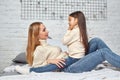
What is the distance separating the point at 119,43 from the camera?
4.01 m

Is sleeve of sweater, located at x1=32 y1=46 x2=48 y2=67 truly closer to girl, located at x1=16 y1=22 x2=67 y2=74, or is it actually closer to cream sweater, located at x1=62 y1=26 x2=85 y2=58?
girl, located at x1=16 y1=22 x2=67 y2=74

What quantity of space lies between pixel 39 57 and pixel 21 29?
1.49 metres

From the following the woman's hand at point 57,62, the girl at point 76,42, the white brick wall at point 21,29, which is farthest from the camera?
the white brick wall at point 21,29

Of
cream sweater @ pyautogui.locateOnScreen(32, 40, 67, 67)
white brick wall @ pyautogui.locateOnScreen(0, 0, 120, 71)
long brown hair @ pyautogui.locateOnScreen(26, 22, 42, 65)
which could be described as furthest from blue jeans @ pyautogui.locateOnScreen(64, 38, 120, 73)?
white brick wall @ pyautogui.locateOnScreen(0, 0, 120, 71)

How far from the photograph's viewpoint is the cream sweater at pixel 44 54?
243 centimetres

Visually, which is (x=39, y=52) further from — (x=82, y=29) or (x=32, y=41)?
(x=82, y=29)

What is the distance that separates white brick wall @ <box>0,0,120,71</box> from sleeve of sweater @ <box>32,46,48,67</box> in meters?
1.44

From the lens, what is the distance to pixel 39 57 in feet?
7.97

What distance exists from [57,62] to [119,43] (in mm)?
1868

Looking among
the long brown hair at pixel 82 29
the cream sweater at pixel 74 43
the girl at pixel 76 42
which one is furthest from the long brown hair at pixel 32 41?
the long brown hair at pixel 82 29

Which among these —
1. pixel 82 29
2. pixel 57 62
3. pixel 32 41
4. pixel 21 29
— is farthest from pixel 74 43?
pixel 21 29

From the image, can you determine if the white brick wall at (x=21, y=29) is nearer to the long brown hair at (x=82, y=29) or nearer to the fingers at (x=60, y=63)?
the long brown hair at (x=82, y=29)

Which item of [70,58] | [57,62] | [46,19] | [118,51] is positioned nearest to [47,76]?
[57,62]

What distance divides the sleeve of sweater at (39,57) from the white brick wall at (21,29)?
144 cm
